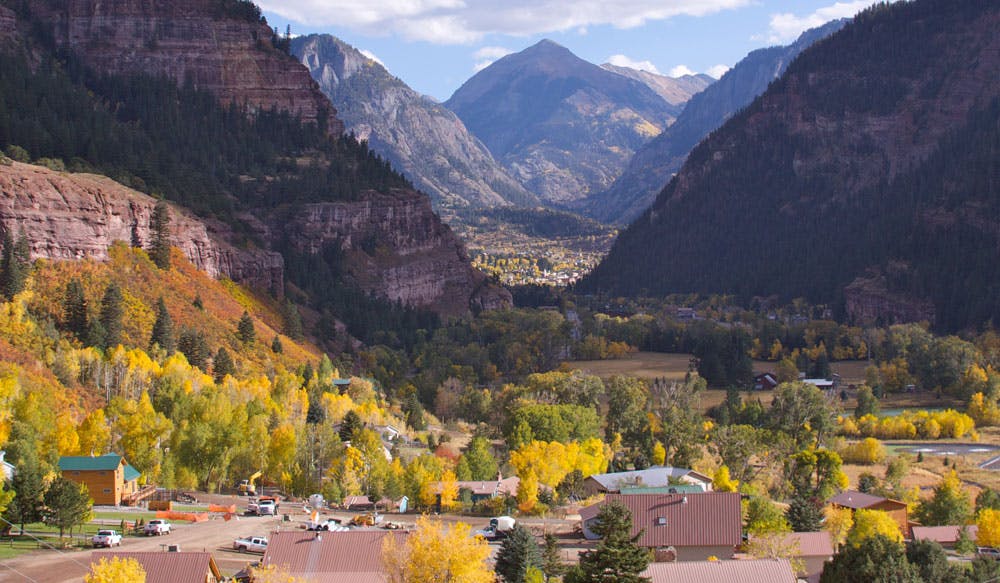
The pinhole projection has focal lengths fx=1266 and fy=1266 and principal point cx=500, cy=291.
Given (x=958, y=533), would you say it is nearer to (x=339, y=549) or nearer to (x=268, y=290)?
(x=339, y=549)

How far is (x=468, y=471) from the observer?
115938mm

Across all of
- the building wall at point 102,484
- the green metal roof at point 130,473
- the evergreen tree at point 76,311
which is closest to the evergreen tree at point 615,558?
the building wall at point 102,484

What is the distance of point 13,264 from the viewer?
127250 mm

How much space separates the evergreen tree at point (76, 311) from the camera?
127m

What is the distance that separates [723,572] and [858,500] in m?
46.9

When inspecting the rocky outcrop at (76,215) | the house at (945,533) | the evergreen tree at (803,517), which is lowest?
the house at (945,533)

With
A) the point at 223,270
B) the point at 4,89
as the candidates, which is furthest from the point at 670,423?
Result: the point at 4,89

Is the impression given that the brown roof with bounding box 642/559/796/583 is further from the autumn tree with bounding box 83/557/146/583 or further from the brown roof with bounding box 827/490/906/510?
the brown roof with bounding box 827/490/906/510

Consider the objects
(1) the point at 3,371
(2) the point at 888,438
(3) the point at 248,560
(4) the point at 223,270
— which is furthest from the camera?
(4) the point at 223,270

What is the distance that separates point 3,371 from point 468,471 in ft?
135

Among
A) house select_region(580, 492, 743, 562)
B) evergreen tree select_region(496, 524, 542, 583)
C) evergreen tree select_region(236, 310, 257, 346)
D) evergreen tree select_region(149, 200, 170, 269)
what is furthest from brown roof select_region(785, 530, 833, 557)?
evergreen tree select_region(149, 200, 170, 269)

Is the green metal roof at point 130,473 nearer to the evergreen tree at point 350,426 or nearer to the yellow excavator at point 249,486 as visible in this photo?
the yellow excavator at point 249,486

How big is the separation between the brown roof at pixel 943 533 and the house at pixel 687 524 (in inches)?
963

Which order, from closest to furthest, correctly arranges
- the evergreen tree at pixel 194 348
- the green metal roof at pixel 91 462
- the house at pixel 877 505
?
the green metal roof at pixel 91 462, the house at pixel 877 505, the evergreen tree at pixel 194 348
